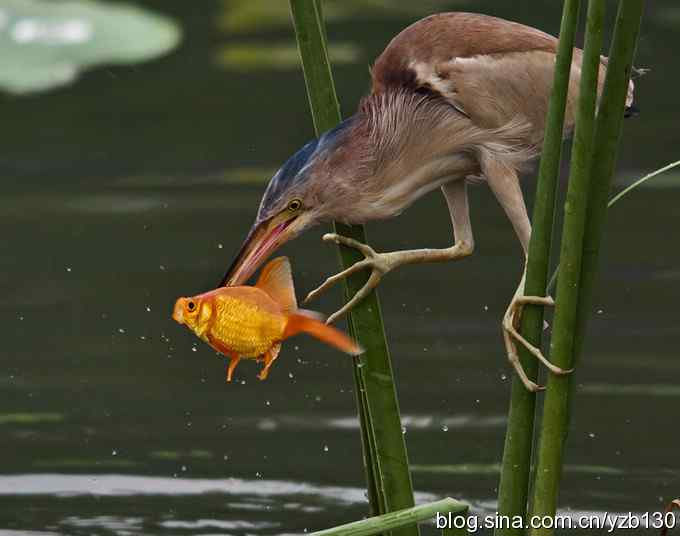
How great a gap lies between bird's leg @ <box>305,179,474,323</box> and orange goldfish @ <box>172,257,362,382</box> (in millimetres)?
77

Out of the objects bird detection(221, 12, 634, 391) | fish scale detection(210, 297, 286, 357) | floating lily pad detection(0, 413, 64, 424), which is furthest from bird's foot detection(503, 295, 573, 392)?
floating lily pad detection(0, 413, 64, 424)

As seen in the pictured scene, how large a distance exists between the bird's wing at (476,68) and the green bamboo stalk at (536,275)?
27 cm

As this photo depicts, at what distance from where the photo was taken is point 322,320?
1429mm

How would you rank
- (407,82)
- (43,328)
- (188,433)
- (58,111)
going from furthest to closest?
(58,111)
(43,328)
(188,433)
(407,82)

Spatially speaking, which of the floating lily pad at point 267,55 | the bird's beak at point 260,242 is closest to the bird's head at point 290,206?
the bird's beak at point 260,242

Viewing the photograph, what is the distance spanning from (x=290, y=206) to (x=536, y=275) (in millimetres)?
242

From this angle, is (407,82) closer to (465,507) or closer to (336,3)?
(465,507)

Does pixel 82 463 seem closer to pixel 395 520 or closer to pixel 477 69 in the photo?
pixel 477 69

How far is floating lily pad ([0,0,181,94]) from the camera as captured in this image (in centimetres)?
404

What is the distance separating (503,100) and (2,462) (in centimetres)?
120

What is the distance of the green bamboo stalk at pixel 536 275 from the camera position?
1.36 m

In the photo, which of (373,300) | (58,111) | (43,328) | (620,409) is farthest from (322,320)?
(58,111)

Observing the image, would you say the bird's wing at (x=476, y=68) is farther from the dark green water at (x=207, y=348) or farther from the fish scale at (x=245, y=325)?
the dark green water at (x=207, y=348)

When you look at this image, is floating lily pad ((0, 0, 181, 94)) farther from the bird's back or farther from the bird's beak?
the bird's beak
